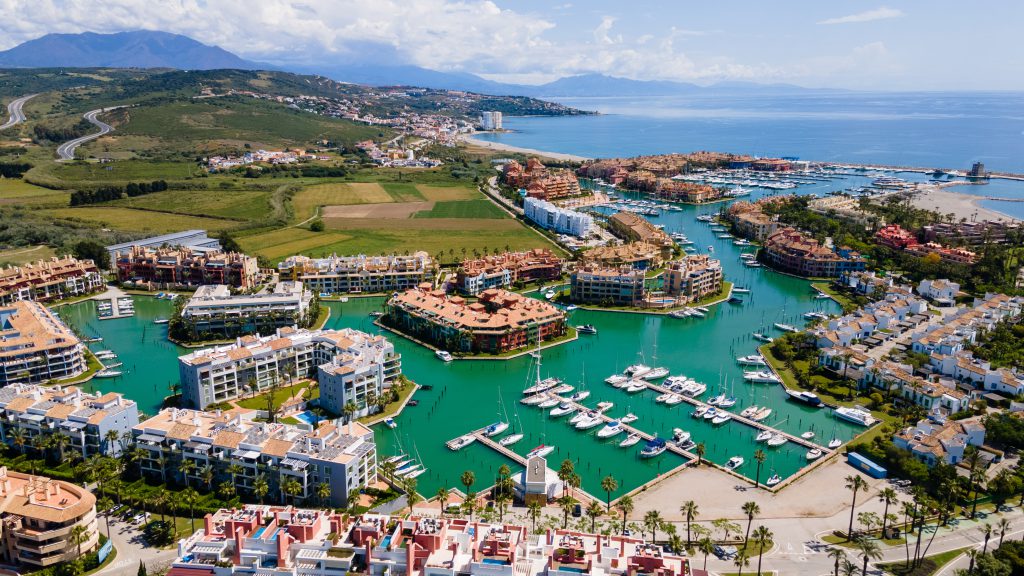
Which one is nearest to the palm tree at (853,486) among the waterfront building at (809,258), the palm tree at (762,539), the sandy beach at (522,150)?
the palm tree at (762,539)

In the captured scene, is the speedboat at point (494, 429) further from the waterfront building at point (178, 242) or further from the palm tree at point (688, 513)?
the waterfront building at point (178, 242)

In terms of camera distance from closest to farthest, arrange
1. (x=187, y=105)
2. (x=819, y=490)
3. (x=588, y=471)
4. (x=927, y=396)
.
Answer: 1. (x=819, y=490)
2. (x=588, y=471)
3. (x=927, y=396)
4. (x=187, y=105)

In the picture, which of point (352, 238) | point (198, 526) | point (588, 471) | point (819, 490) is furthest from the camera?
point (352, 238)

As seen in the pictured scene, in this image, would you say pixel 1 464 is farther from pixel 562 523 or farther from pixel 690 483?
pixel 690 483

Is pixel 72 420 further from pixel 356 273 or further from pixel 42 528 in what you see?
pixel 356 273

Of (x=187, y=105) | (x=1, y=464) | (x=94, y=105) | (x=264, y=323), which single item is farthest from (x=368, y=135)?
(x=1, y=464)

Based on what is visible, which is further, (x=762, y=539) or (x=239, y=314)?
(x=239, y=314)

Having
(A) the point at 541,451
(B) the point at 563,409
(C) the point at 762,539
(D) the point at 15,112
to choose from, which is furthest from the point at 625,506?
(D) the point at 15,112
